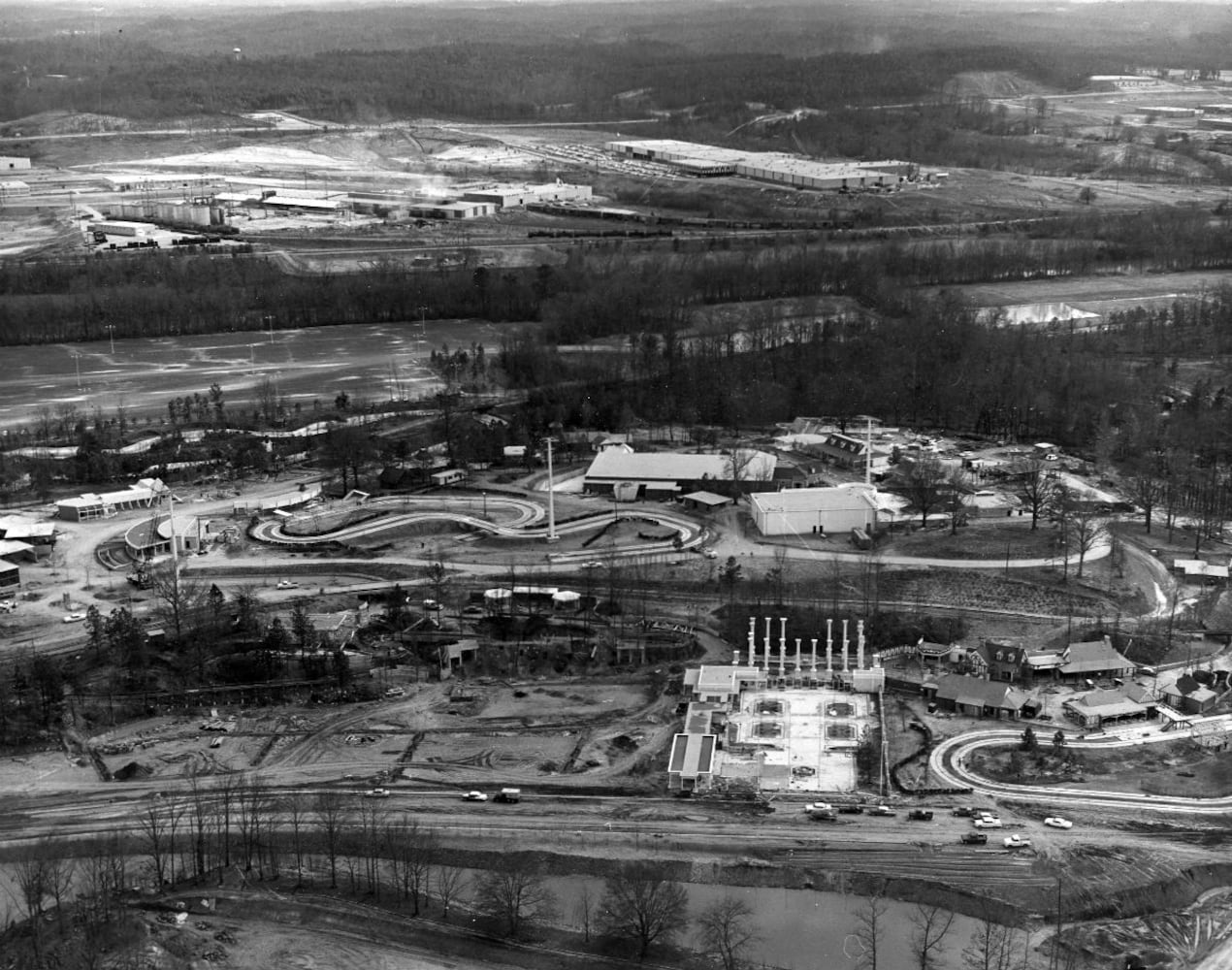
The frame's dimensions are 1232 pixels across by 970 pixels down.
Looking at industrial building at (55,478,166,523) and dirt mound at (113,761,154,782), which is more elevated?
industrial building at (55,478,166,523)

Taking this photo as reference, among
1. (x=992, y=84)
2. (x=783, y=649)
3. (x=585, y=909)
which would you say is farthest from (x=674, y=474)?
(x=992, y=84)

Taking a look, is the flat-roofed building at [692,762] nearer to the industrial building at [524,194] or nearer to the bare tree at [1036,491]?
the bare tree at [1036,491]

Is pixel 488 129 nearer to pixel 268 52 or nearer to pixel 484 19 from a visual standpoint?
pixel 268 52

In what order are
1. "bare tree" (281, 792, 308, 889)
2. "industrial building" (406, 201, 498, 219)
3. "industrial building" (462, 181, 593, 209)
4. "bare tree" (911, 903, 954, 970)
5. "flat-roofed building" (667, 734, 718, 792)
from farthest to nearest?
"industrial building" (462, 181, 593, 209), "industrial building" (406, 201, 498, 219), "flat-roofed building" (667, 734, 718, 792), "bare tree" (281, 792, 308, 889), "bare tree" (911, 903, 954, 970)

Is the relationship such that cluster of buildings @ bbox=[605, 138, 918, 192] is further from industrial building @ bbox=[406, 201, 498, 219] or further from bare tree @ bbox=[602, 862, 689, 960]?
bare tree @ bbox=[602, 862, 689, 960]

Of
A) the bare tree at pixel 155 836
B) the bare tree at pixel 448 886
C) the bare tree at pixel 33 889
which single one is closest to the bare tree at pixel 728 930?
the bare tree at pixel 448 886

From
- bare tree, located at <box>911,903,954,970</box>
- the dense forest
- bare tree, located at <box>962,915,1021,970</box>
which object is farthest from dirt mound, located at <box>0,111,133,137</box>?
bare tree, located at <box>962,915,1021,970</box>

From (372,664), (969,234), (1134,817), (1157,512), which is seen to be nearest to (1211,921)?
(1134,817)
